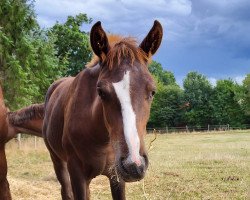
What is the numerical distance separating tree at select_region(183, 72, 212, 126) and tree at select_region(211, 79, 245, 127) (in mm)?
975

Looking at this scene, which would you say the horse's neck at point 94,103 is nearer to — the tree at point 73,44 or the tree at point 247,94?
the tree at point 73,44

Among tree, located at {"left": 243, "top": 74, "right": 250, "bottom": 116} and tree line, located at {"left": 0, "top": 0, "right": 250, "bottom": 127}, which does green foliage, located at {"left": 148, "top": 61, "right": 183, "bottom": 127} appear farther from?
tree, located at {"left": 243, "top": 74, "right": 250, "bottom": 116}

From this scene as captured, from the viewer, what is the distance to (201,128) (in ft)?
175

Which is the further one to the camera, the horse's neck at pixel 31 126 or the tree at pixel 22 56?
the tree at pixel 22 56

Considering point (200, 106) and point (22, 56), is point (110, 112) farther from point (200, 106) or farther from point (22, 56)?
point (200, 106)

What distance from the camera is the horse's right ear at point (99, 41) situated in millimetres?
3207

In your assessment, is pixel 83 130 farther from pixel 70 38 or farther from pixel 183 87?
pixel 183 87

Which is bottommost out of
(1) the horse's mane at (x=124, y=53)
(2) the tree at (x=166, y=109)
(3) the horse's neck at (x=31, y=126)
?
(3) the horse's neck at (x=31, y=126)

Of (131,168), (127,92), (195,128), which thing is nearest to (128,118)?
(127,92)

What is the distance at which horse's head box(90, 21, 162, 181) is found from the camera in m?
2.74

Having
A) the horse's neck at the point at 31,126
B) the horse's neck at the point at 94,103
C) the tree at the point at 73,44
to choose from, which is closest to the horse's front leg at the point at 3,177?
the horse's neck at the point at 31,126

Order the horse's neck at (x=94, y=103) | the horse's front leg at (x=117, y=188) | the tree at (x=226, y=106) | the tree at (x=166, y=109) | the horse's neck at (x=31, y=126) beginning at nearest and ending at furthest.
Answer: the horse's neck at (x=94, y=103) < the horse's front leg at (x=117, y=188) < the horse's neck at (x=31, y=126) < the tree at (x=166, y=109) < the tree at (x=226, y=106)

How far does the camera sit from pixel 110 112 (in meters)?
3.03

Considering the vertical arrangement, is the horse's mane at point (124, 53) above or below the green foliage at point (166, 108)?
below
